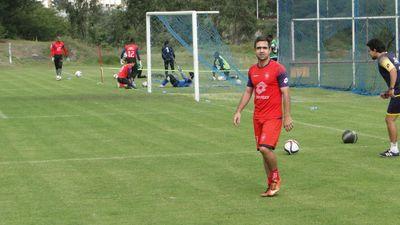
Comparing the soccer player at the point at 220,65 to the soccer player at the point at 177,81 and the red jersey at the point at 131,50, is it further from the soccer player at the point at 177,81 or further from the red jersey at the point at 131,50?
the red jersey at the point at 131,50

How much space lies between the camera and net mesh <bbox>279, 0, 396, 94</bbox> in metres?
29.8

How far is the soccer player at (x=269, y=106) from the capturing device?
10656mm

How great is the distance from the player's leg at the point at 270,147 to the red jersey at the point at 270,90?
Result: 117 millimetres

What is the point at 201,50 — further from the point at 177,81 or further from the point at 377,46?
the point at 377,46

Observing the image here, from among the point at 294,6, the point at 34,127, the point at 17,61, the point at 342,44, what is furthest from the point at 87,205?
the point at 17,61

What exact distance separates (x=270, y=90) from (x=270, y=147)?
719 mm

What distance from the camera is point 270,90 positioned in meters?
10.8

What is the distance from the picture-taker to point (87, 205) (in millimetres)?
10172

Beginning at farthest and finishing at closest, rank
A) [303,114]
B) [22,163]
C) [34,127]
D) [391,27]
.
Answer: [391,27], [303,114], [34,127], [22,163]

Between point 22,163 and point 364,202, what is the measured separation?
239 inches

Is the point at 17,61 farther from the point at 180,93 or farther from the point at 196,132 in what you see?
the point at 196,132

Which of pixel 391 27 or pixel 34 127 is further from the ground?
pixel 391 27

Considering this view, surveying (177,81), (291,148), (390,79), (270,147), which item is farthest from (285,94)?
(177,81)

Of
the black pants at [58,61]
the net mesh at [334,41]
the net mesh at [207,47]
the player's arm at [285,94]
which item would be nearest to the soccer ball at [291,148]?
the player's arm at [285,94]
